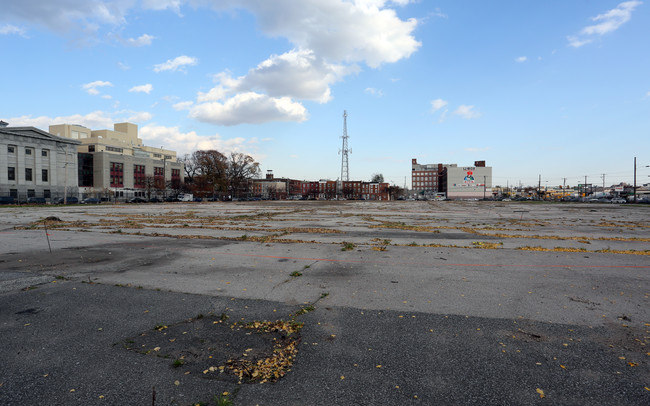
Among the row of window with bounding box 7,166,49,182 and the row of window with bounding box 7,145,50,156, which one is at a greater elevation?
the row of window with bounding box 7,145,50,156

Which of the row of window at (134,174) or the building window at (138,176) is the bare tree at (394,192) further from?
the building window at (138,176)

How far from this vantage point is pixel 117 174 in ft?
328

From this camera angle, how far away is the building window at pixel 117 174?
98675mm

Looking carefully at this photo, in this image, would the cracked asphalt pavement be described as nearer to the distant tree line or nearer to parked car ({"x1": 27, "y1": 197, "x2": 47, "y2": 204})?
parked car ({"x1": 27, "y1": 197, "x2": 47, "y2": 204})

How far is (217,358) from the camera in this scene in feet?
13.7

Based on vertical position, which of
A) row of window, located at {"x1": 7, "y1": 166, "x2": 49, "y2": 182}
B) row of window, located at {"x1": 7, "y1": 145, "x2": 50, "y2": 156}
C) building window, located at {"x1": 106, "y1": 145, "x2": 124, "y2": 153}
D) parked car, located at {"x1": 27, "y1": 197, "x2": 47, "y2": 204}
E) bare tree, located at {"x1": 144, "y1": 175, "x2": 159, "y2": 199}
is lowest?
parked car, located at {"x1": 27, "y1": 197, "x2": 47, "y2": 204}

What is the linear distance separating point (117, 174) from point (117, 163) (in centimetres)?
328

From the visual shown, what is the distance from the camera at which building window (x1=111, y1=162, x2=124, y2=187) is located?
9868cm

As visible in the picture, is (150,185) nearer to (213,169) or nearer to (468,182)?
(213,169)

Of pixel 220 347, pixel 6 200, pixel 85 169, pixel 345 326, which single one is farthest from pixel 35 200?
pixel 345 326

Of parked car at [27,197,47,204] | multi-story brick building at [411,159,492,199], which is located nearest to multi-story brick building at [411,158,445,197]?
multi-story brick building at [411,159,492,199]

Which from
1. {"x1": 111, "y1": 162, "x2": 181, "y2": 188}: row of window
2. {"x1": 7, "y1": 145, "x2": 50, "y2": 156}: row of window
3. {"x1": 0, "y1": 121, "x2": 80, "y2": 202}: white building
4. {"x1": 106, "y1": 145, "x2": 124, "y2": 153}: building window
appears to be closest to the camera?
{"x1": 0, "y1": 121, "x2": 80, "y2": 202}: white building

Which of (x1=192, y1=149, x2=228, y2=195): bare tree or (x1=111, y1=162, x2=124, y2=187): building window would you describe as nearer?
(x1=192, y1=149, x2=228, y2=195): bare tree

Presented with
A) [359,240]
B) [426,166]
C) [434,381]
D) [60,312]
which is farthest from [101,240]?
[426,166]
